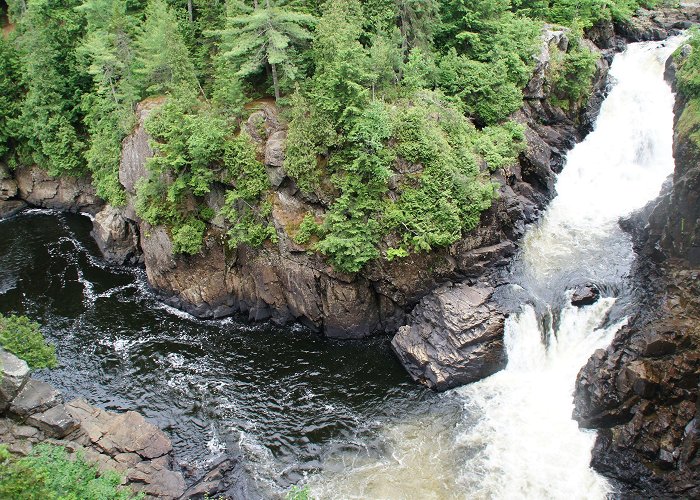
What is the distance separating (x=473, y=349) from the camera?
25.5m

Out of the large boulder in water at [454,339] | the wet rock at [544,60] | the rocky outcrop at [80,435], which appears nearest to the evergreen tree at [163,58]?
the rocky outcrop at [80,435]

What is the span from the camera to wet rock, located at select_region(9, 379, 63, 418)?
2039 cm

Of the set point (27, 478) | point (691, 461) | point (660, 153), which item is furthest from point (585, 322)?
point (27, 478)

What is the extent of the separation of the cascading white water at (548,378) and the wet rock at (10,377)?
1147 centimetres

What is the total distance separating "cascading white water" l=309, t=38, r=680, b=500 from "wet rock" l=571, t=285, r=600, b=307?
1.02ft

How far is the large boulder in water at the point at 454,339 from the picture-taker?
2550 centimetres

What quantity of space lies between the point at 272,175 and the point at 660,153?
75.7 ft

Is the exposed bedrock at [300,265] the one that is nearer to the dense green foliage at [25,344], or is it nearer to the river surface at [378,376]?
the river surface at [378,376]

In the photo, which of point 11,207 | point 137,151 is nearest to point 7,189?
point 11,207

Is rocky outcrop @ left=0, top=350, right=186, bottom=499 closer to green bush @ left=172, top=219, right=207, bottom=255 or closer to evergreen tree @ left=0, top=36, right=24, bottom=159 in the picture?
green bush @ left=172, top=219, right=207, bottom=255

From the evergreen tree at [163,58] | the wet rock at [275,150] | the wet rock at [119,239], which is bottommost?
the wet rock at [119,239]

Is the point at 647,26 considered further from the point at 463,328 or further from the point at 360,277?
the point at 360,277

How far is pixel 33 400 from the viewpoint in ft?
68.1

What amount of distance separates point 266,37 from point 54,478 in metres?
21.4
